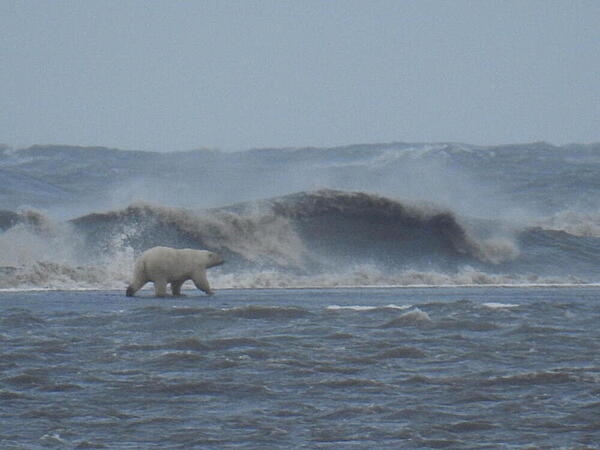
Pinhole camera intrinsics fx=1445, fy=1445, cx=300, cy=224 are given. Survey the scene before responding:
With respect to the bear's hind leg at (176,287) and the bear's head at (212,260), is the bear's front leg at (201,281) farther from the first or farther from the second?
the bear's head at (212,260)

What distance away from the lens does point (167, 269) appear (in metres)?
24.8

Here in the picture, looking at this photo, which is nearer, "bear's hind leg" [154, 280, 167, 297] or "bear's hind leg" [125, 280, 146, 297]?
"bear's hind leg" [125, 280, 146, 297]

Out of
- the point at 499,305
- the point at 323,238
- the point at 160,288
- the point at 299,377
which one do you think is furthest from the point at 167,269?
the point at 323,238

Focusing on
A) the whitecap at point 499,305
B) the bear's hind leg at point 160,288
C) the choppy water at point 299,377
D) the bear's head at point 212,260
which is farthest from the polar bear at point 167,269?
the whitecap at point 499,305

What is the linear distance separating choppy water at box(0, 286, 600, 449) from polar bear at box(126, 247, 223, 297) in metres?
3.64

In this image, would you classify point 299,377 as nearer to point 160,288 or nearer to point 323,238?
point 160,288

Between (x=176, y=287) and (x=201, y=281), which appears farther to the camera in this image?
(x=176, y=287)

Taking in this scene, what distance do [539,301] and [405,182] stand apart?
135 feet

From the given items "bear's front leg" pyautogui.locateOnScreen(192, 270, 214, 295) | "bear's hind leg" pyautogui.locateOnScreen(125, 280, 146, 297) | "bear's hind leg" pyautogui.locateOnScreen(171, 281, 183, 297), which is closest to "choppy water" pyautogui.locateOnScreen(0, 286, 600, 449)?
"bear's hind leg" pyautogui.locateOnScreen(125, 280, 146, 297)

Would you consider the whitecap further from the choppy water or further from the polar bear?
the polar bear

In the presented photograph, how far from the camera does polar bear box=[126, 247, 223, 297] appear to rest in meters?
24.7

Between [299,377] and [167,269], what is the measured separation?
11733 millimetres

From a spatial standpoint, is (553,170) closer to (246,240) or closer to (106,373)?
(246,240)

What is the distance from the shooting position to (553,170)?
228 feet
